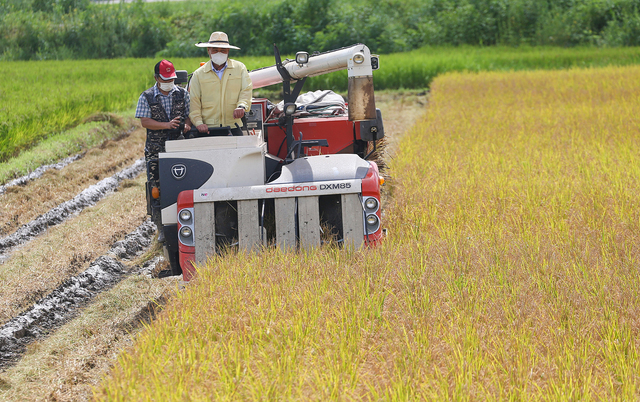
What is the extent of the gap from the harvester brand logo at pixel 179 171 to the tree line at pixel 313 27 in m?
25.9

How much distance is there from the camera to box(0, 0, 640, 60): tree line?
3011 centimetres

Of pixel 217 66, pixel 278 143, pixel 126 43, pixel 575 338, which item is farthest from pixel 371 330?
pixel 126 43

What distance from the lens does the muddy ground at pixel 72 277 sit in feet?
12.6

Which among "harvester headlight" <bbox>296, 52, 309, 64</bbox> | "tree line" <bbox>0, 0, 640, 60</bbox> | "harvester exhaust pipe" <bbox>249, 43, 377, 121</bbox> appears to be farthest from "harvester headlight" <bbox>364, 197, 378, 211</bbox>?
"tree line" <bbox>0, 0, 640, 60</bbox>

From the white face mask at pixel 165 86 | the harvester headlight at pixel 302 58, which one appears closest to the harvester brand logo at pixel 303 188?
the white face mask at pixel 165 86

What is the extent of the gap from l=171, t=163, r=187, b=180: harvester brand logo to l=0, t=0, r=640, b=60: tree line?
25.9 metres

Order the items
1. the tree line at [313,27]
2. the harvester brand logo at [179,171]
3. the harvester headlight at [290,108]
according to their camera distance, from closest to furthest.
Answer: the harvester brand logo at [179,171] < the harvester headlight at [290,108] < the tree line at [313,27]

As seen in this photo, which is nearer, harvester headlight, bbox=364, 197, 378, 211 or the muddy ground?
the muddy ground

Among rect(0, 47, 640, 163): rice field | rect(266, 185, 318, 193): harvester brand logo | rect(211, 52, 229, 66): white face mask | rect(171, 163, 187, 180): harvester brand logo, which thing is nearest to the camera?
rect(266, 185, 318, 193): harvester brand logo

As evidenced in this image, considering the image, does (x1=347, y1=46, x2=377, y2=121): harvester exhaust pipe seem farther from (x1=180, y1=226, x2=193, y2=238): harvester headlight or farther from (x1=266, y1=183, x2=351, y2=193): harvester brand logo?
(x1=180, y1=226, x2=193, y2=238): harvester headlight

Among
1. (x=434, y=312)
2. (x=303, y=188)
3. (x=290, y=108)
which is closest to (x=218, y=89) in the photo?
(x=290, y=108)

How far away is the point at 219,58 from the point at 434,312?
2929 mm

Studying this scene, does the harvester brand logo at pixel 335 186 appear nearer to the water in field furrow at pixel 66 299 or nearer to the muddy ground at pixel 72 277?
the muddy ground at pixel 72 277

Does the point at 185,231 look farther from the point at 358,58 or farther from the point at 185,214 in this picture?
the point at 358,58
